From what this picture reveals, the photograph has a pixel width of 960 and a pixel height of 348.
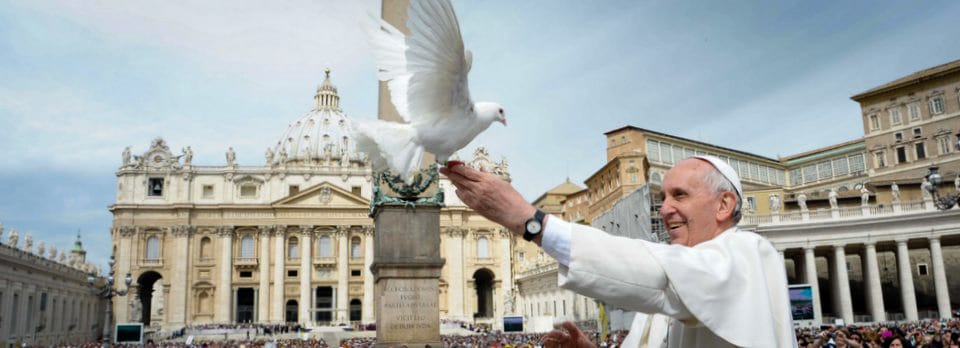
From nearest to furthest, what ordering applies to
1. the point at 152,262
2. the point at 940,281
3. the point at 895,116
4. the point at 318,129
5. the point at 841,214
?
the point at 940,281, the point at 841,214, the point at 895,116, the point at 152,262, the point at 318,129

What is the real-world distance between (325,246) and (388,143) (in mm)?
75764

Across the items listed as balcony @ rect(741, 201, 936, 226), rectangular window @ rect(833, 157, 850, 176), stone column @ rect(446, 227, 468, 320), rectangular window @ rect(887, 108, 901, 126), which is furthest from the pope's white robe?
stone column @ rect(446, 227, 468, 320)

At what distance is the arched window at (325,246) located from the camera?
7612cm

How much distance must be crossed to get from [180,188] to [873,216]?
61.9 meters

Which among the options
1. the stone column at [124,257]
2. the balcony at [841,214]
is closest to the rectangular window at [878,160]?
the balcony at [841,214]

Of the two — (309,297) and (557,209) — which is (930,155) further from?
(309,297)

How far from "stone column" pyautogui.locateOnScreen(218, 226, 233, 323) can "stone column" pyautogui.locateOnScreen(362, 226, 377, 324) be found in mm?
13098

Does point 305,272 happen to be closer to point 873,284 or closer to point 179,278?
point 179,278

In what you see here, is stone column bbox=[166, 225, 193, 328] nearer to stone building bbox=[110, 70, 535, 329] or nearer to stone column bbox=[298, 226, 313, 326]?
stone building bbox=[110, 70, 535, 329]

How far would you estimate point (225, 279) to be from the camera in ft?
237

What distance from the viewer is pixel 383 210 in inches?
431

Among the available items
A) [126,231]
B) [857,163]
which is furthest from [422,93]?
[126,231]

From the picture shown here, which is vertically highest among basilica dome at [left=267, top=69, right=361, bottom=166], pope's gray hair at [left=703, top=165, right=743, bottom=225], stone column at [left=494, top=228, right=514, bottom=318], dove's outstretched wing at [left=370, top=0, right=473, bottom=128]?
basilica dome at [left=267, top=69, right=361, bottom=166]

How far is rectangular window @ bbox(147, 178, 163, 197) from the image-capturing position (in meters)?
73.6
